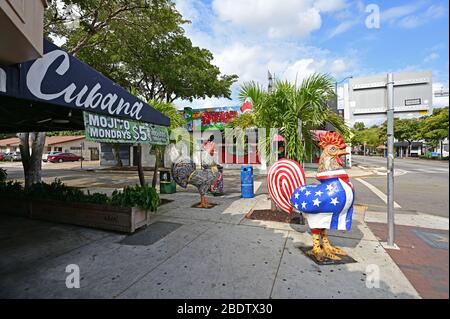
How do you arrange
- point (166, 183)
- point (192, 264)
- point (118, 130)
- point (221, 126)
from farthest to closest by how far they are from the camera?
point (221, 126) < point (166, 183) < point (118, 130) < point (192, 264)

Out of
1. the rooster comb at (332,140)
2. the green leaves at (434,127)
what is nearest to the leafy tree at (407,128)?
the green leaves at (434,127)

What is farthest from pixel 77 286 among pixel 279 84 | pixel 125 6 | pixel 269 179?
pixel 125 6

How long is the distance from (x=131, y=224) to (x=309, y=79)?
516 centimetres

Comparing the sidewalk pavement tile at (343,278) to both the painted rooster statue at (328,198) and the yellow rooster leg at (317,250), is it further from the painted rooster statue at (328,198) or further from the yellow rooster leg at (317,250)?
the painted rooster statue at (328,198)

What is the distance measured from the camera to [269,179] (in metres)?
5.04

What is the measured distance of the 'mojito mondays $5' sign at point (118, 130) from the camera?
12.7 ft

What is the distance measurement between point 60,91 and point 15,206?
481 cm

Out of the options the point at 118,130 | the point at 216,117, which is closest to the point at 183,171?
the point at 118,130

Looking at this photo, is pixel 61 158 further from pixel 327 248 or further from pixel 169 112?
pixel 327 248

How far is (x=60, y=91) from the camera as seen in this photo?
10.8ft

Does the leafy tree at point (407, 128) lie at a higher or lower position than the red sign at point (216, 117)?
higher

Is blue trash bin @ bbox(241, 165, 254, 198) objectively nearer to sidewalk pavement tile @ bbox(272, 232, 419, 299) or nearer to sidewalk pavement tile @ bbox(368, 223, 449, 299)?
sidewalk pavement tile @ bbox(368, 223, 449, 299)

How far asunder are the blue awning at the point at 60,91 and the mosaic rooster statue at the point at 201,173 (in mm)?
2207
